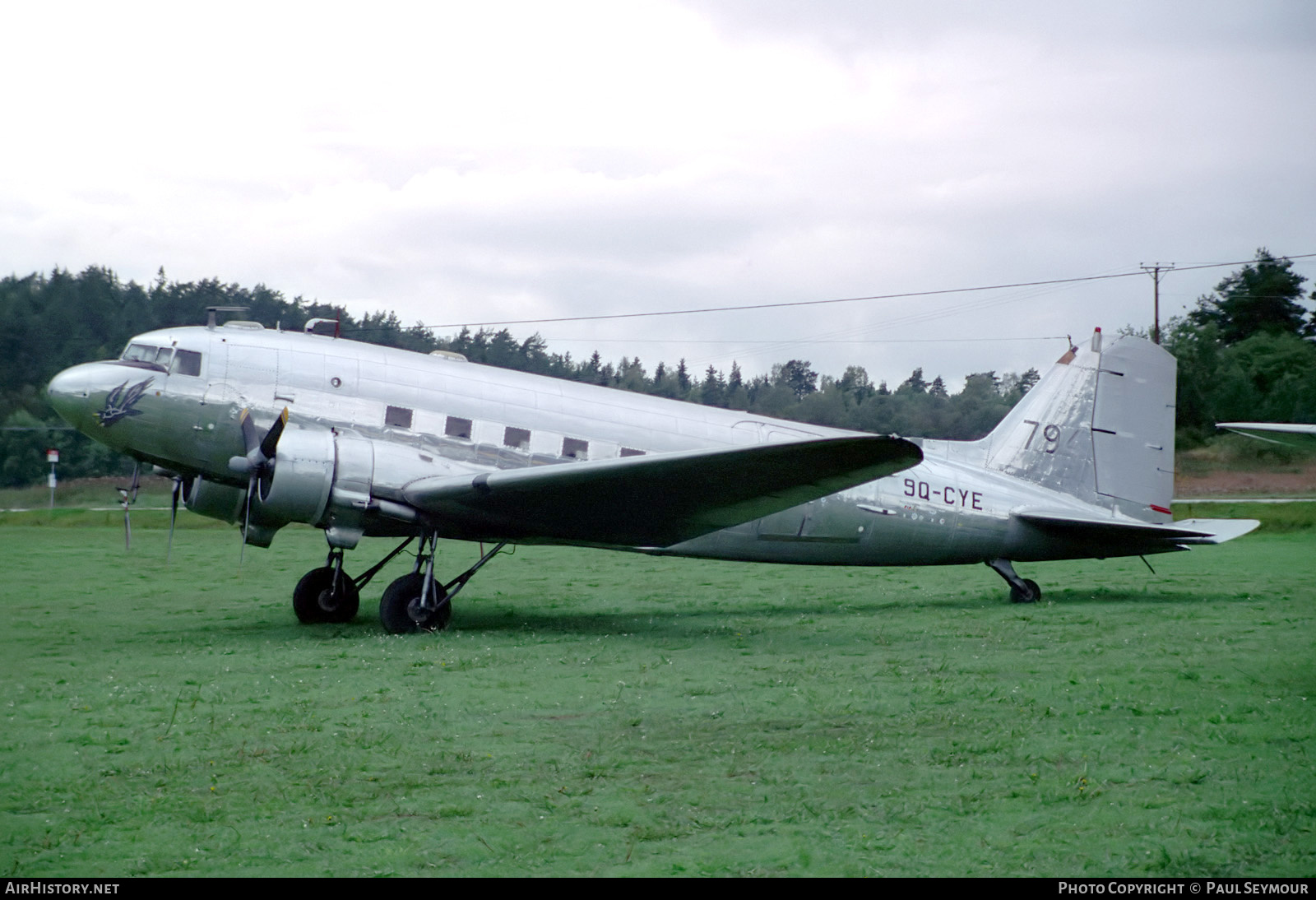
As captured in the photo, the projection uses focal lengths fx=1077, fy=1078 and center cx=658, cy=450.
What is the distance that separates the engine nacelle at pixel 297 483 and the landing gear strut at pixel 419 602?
112cm

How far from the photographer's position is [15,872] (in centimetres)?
431

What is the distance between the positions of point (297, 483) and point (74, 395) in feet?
8.97

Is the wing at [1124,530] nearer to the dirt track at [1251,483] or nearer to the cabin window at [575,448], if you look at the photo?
the cabin window at [575,448]

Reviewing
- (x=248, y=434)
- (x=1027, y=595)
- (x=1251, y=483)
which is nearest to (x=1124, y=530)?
(x=1027, y=595)

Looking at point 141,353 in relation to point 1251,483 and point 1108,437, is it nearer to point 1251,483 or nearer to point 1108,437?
point 1108,437

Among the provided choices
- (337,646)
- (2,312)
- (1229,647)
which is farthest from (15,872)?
(2,312)

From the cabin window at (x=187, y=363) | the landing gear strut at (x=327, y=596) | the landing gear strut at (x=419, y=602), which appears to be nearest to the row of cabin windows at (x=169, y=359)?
the cabin window at (x=187, y=363)

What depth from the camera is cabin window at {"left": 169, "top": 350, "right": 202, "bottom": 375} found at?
11.6m

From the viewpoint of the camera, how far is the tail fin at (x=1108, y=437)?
14.8 meters

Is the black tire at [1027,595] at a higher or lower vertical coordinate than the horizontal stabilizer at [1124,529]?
lower

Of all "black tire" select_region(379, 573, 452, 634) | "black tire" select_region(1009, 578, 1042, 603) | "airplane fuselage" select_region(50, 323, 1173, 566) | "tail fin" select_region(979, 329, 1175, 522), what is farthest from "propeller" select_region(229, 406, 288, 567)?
"black tire" select_region(1009, 578, 1042, 603)

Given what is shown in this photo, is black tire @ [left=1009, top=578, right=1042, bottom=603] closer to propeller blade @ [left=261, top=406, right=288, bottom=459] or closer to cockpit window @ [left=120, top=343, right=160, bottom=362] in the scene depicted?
propeller blade @ [left=261, top=406, right=288, bottom=459]

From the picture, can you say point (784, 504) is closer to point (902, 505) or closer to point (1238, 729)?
point (902, 505)

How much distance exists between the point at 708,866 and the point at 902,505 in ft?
32.2
